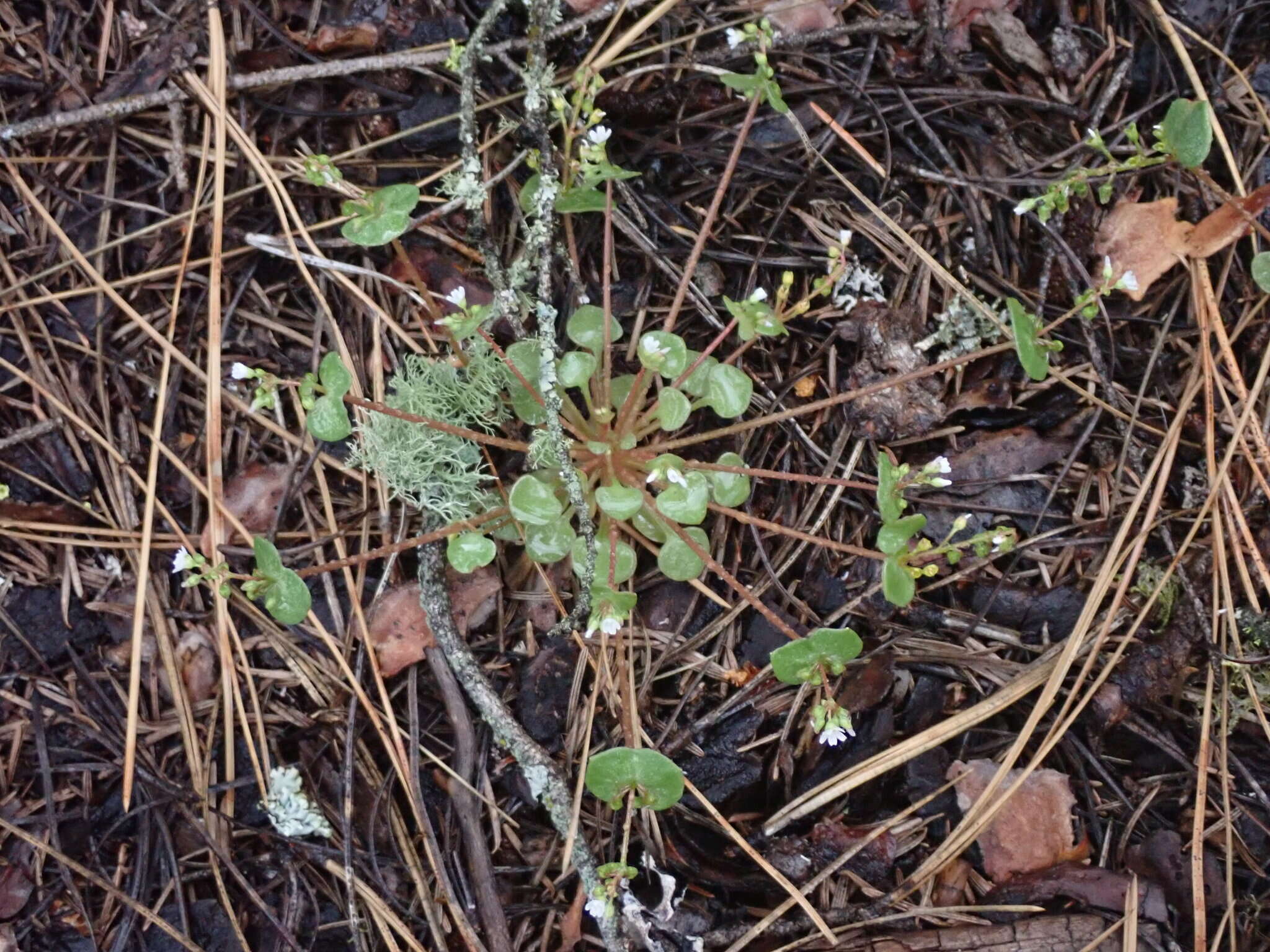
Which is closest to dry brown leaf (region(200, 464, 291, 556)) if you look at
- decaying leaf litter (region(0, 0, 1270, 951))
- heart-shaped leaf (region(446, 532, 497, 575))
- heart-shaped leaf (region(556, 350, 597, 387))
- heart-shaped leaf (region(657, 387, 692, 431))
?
decaying leaf litter (region(0, 0, 1270, 951))

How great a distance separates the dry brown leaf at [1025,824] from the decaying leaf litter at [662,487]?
0.04 feet

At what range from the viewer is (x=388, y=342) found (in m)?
2.52

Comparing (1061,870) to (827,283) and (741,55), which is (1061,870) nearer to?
(827,283)

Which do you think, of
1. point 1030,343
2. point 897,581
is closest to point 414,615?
point 897,581

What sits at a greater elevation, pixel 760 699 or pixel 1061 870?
pixel 760 699

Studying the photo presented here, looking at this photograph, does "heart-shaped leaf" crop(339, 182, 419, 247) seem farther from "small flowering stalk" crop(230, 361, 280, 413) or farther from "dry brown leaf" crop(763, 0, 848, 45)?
"dry brown leaf" crop(763, 0, 848, 45)

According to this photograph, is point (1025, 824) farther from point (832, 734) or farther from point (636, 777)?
point (636, 777)

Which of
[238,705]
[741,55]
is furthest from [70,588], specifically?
[741,55]

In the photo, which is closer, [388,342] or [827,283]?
[827,283]

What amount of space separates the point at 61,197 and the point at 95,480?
80 cm

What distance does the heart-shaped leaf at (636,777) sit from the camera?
2045 mm

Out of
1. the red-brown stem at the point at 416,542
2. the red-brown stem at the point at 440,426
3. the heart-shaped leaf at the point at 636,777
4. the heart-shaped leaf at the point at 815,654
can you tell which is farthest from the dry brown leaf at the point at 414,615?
the heart-shaped leaf at the point at 815,654

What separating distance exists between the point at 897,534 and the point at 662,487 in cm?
62

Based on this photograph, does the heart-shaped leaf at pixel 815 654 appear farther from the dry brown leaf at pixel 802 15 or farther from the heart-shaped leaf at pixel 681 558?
the dry brown leaf at pixel 802 15
